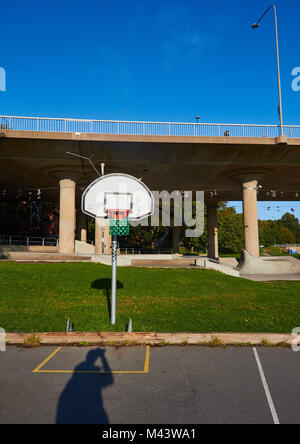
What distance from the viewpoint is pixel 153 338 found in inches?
355

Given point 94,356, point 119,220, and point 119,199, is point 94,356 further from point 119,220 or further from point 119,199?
point 119,199

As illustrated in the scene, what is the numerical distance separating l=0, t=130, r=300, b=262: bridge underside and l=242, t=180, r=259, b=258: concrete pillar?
0.09 m

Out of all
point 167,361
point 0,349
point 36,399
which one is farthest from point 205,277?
point 36,399

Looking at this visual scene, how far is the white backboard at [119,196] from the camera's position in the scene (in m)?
11.5

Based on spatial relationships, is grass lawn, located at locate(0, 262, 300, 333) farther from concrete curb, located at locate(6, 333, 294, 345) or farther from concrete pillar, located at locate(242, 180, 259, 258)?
concrete pillar, located at locate(242, 180, 259, 258)

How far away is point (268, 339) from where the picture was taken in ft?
29.9

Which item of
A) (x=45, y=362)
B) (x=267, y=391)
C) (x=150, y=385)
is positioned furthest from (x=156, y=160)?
(x=267, y=391)

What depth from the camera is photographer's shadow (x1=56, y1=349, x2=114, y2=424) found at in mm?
5051

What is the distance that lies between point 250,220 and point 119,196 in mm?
20993

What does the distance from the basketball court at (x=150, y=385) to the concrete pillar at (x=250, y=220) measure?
21725 millimetres

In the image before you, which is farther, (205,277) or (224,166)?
(224,166)

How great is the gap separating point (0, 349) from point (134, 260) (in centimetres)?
1988

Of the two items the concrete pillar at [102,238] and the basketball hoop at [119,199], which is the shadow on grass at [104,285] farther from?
the concrete pillar at [102,238]

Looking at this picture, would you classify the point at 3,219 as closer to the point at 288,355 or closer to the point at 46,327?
the point at 46,327
